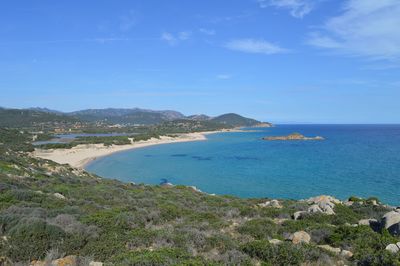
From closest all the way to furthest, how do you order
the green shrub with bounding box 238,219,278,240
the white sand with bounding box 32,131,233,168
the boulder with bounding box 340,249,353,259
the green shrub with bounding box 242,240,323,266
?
1. the green shrub with bounding box 242,240,323,266
2. the boulder with bounding box 340,249,353,259
3. the green shrub with bounding box 238,219,278,240
4. the white sand with bounding box 32,131,233,168

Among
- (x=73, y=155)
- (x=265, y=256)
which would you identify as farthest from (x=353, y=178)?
(x=73, y=155)

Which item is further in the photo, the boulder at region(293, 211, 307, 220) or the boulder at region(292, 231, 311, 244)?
the boulder at region(293, 211, 307, 220)

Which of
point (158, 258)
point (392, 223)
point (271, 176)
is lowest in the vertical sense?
point (271, 176)

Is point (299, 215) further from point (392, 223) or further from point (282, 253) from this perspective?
point (282, 253)

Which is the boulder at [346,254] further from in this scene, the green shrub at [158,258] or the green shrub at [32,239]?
the green shrub at [32,239]

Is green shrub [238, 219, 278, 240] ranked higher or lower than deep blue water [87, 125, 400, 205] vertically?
higher

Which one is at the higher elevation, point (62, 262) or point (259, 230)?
point (62, 262)

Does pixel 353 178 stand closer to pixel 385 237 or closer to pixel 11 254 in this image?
pixel 385 237

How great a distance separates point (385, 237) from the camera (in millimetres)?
8766

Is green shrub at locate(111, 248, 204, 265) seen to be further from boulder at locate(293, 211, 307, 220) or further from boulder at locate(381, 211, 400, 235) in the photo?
boulder at locate(293, 211, 307, 220)

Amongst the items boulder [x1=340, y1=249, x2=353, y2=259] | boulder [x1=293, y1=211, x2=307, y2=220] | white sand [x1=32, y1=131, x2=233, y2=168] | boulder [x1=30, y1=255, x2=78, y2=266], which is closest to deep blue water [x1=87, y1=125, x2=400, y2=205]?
white sand [x1=32, y1=131, x2=233, y2=168]

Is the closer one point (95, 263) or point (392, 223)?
point (95, 263)

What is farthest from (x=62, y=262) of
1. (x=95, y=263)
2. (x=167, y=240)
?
(x=167, y=240)

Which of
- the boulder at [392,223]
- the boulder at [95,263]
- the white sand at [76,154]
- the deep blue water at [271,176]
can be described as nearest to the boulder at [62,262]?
the boulder at [95,263]
